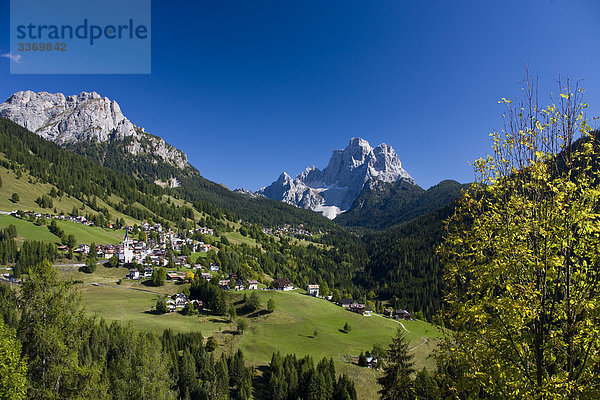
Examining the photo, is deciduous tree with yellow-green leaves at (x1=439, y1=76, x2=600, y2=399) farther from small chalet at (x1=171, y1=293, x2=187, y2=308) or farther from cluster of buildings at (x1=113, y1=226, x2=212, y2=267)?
cluster of buildings at (x1=113, y1=226, x2=212, y2=267)

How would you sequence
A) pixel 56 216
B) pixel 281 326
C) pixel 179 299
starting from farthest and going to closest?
pixel 56 216 < pixel 179 299 < pixel 281 326

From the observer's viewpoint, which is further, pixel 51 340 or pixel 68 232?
pixel 68 232

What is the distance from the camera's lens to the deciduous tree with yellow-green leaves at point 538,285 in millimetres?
7867

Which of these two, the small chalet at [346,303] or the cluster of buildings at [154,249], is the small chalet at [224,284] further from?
the small chalet at [346,303]

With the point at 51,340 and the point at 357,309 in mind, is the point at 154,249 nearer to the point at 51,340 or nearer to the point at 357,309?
the point at 357,309

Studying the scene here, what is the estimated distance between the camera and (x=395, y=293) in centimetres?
14750

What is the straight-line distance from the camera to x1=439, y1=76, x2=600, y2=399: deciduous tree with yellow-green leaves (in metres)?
7.87

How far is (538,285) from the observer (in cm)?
877

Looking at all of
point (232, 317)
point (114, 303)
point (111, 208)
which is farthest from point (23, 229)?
point (232, 317)

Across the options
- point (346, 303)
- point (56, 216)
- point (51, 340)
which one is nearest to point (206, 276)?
point (346, 303)

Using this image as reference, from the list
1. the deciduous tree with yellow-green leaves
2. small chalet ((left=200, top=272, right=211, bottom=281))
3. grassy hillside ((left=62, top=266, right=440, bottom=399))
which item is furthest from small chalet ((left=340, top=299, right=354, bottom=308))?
the deciduous tree with yellow-green leaves

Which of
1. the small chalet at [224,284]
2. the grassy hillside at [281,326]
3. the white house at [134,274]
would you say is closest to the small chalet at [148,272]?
the white house at [134,274]

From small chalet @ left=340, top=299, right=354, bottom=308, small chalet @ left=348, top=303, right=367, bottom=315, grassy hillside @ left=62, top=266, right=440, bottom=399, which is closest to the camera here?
grassy hillside @ left=62, top=266, right=440, bottom=399

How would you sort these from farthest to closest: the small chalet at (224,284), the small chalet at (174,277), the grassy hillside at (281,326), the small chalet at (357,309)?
the small chalet at (174,277) < the small chalet at (224,284) < the small chalet at (357,309) < the grassy hillside at (281,326)
